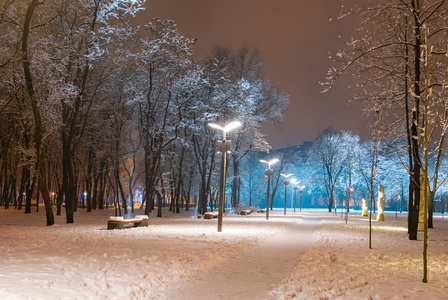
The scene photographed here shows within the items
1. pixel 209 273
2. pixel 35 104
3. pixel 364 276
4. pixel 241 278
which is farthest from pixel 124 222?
pixel 364 276

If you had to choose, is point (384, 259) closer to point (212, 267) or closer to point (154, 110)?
A: point (212, 267)

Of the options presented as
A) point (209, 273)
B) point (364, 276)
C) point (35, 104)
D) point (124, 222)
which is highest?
point (35, 104)

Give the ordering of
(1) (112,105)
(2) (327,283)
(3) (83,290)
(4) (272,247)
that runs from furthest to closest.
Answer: (1) (112,105) < (4) (272,247) < (2) (327,283) < (3) (83,290)

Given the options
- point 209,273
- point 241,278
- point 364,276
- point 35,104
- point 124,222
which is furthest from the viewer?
point 124,222

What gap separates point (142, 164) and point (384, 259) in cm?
5084

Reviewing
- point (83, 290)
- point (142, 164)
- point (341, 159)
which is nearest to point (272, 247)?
point (83, 290)

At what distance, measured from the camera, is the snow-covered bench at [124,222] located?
2025cm

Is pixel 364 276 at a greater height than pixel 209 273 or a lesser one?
greater

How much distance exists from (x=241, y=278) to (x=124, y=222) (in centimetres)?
1351

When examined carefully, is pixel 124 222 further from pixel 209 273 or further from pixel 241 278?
pixel 241 278

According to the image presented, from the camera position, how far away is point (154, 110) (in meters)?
33.5

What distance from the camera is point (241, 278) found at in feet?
28.4

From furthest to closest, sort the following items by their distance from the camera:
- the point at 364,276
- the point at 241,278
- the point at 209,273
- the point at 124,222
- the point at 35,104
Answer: the point at 124,222 → the point at 35,104 → the point at 209,273 → the point at 241,278 → the point at 364,276

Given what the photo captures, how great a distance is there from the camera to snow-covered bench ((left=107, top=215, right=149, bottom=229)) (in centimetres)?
2025
